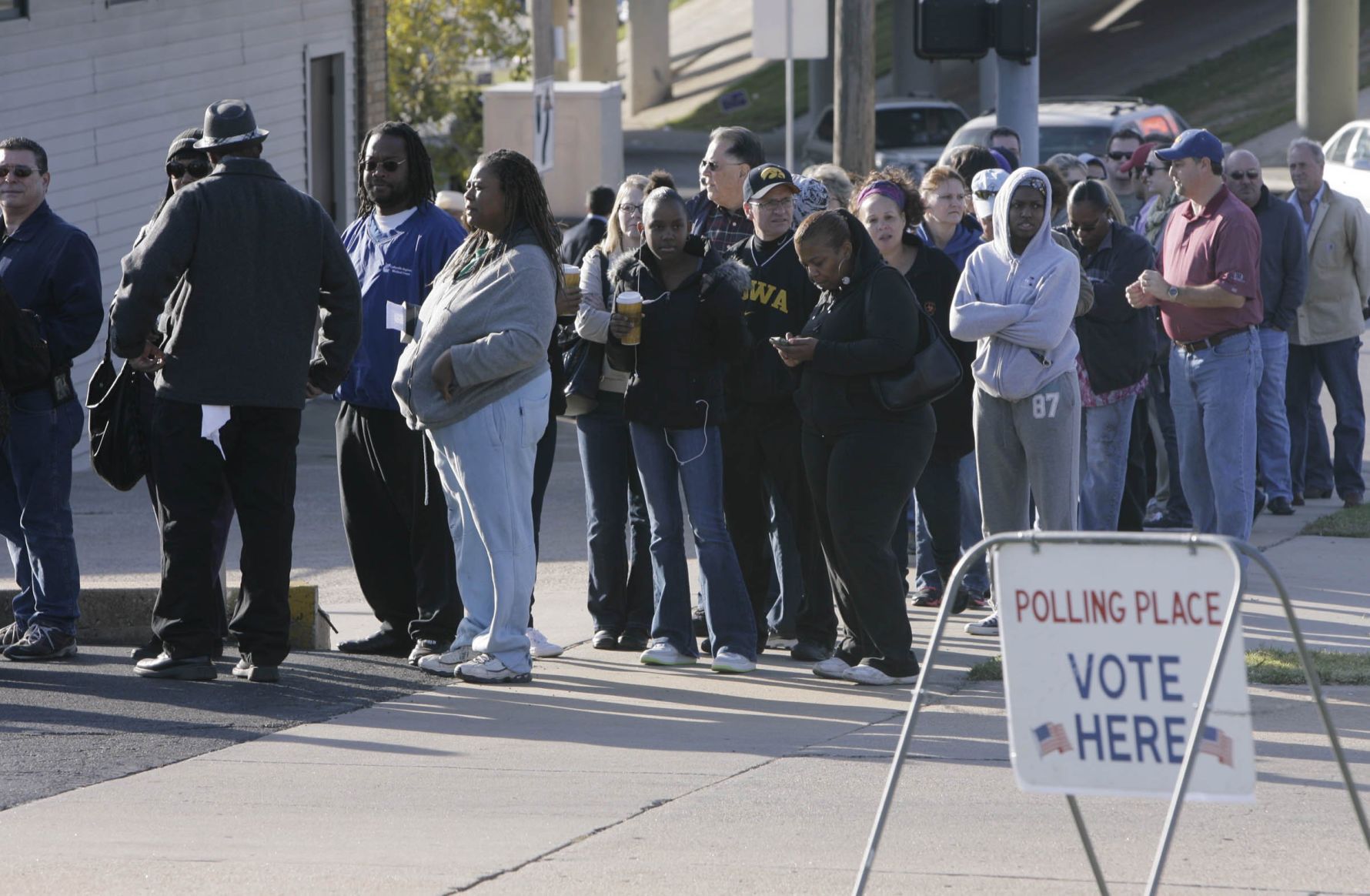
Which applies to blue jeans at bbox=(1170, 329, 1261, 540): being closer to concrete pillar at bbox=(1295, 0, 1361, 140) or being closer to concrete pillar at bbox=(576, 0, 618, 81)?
concrete pillar at bbox=(1295, 0, 1361, 140)

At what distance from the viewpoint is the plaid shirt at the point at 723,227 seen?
8492mm

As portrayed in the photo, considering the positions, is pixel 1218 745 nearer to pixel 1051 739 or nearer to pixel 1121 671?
pixel 1121 671

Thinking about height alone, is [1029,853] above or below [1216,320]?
below

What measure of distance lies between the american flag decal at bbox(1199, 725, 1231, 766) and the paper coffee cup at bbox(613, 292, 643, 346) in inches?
143

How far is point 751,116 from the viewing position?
1828 inches

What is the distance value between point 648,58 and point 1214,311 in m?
42.1

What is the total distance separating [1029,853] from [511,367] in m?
2.82

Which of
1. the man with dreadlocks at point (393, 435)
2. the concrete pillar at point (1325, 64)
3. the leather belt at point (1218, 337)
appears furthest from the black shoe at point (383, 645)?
the concrete pillar at point (1325, 64)

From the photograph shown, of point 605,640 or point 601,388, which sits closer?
point 601,388

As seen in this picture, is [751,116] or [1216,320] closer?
[1216,320]

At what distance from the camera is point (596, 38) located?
152 ft

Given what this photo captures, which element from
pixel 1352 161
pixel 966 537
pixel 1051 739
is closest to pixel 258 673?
pixel 966 537

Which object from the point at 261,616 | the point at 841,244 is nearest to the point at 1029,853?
the point at 841,244

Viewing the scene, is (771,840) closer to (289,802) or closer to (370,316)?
(289,802)
